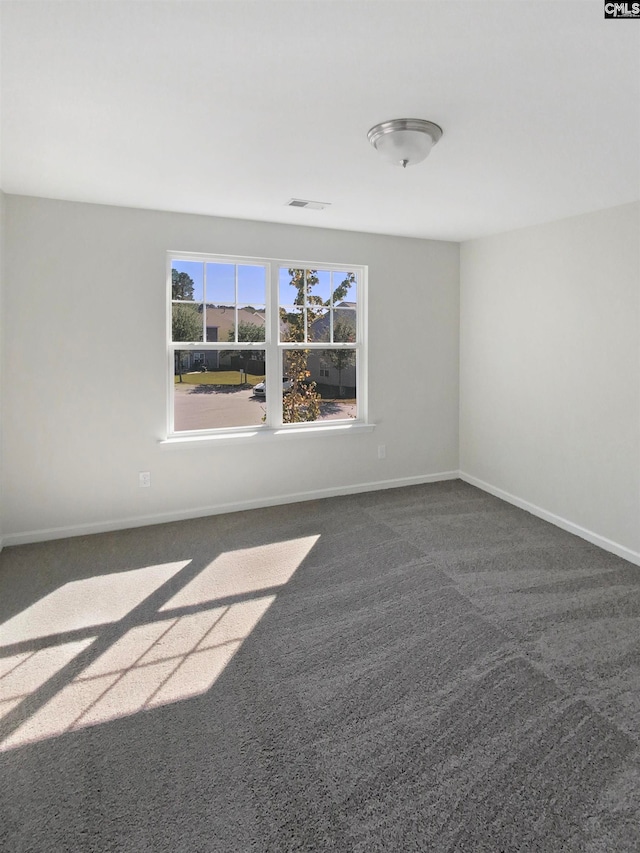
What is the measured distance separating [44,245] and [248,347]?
1678 millimetres

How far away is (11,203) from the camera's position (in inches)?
141

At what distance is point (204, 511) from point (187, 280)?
192 cm

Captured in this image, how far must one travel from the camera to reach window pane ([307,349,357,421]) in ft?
16.1

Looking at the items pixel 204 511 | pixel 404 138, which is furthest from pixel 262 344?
pixel 404 138

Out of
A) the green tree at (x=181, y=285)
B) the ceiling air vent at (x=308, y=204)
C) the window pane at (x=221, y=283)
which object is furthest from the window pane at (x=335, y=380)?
the ceiling air vent at (x=308, y=204)

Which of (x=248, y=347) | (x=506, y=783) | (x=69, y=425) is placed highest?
(x=248, y=347)

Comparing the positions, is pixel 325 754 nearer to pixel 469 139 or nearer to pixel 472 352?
pixel 469 139

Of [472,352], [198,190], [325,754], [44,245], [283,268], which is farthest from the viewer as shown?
[472,352]

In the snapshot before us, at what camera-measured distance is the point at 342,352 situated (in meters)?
5.00

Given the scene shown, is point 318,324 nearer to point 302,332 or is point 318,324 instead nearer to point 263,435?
point 302,332

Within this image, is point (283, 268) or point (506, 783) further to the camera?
point (283, 268)

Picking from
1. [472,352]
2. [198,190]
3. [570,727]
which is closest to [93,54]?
[198,190]

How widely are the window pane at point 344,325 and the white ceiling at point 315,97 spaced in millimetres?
1483

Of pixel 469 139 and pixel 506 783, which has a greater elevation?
pixel 469 139
